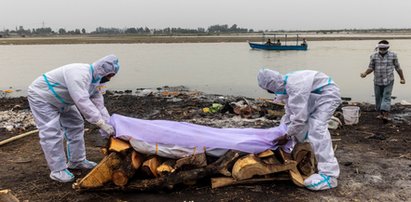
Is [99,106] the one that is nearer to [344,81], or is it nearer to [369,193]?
[369,193]

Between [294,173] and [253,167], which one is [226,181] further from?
[294,173]

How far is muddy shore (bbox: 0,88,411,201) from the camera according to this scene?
452 centimetres

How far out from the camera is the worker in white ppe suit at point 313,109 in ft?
15.1

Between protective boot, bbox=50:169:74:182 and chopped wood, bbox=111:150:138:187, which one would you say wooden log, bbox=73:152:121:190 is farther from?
protective boot, bbox=50:169:74:182

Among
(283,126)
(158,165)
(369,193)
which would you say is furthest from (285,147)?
(158,165)

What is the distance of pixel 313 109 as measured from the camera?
4844mm

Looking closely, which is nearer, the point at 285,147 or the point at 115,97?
the point at 285,147

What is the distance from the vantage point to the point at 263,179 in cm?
470

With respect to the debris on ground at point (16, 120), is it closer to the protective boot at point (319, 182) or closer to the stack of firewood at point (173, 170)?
the stack of firewood at point (173, 170)

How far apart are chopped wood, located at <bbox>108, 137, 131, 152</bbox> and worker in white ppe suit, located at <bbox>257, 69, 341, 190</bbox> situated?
1746 mm

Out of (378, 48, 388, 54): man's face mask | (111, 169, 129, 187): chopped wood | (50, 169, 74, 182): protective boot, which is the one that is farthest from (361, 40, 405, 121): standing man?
(50, 169, 74, 182): protective boot

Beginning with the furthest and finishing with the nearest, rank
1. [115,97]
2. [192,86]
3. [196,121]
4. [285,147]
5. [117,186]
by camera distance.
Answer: [192,86]
[115,97]
[196,121]
[285,147]
[117,186]

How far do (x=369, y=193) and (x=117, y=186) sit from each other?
9.36 ft

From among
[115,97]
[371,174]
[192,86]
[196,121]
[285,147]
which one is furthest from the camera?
[192,86]
